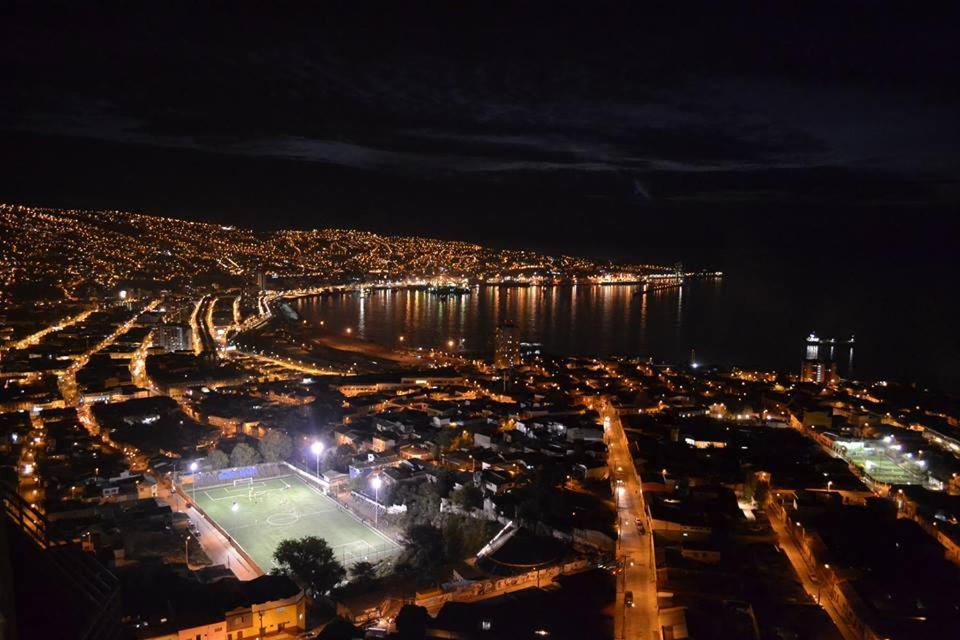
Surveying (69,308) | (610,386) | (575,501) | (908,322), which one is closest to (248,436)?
(575,501)

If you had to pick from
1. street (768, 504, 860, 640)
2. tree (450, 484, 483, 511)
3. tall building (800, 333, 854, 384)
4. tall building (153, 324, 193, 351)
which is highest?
tree (450, 484, 483, 511)

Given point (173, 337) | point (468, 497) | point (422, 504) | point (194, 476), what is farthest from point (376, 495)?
point (173, 337)

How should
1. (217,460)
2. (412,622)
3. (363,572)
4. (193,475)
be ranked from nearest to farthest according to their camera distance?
(412,622) → (363,572) → (193,475) → (217,460)

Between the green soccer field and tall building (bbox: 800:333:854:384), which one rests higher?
the green soccer field

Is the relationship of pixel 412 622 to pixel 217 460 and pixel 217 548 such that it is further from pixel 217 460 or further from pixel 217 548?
pixel 217 460

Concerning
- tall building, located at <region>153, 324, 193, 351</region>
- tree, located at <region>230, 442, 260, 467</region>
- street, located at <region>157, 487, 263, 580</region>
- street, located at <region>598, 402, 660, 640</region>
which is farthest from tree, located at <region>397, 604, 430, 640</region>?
tall building, located at <region>153, 324, 193, 351</region>

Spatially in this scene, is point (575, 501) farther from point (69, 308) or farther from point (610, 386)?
point (69, 308)

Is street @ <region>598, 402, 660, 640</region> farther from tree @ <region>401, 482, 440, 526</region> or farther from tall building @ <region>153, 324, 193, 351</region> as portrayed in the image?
tall building @ <region>153, 324, 193, 351</region>
